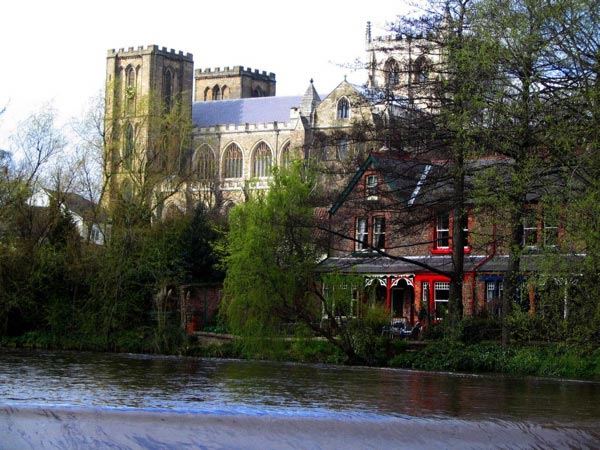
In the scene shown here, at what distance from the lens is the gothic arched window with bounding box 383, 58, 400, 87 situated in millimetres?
31334

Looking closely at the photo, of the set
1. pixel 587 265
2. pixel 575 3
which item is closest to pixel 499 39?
pixel 575 3

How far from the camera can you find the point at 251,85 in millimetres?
133250

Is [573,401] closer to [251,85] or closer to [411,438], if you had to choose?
[411,438]

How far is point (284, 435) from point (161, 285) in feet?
85.7

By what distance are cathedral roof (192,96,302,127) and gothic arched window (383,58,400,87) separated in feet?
244

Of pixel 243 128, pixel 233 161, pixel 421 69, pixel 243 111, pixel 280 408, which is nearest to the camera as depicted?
pixel 280 408

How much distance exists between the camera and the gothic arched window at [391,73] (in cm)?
3133

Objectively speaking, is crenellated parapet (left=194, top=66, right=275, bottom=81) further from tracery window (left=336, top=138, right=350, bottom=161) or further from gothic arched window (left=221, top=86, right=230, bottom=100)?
tracery window (left=336, top=138, right=350, bottom=161)

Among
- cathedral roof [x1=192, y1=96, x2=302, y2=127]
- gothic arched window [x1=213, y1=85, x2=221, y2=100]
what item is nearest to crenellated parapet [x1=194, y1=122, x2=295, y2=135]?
cathedral roof [x1=192, y1=96, x2=302, y2=127]

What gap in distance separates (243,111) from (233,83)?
22363 mm

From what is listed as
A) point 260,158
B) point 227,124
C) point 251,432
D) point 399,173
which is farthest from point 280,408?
point 227,124

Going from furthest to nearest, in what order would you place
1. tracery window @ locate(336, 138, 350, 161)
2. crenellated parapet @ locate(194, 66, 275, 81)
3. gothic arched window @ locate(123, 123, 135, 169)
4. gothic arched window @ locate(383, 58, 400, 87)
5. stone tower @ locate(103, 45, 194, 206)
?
crenellated parapet @ locate(194, 66, 275, 81) → gothic arched window @ locate(123, 123, 135, 169) → stone tower @ locate(103, 45, 194, 206) → tracery window @ locate(336, 138, 350, 161) → gothic arched window @ locate(383, 58, 400, 87)

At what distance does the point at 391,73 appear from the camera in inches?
1252

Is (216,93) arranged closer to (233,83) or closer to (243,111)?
(233,83)
